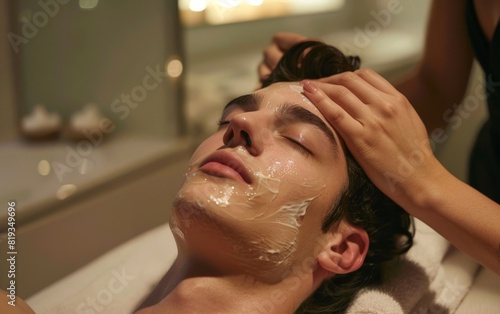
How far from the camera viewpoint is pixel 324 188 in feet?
3.15

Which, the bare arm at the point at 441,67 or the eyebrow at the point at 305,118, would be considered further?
the bare arm at the point at 441,67

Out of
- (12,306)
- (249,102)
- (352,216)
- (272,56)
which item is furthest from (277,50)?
(12,306)

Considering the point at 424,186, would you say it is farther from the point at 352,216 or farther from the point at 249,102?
the point at 249,102

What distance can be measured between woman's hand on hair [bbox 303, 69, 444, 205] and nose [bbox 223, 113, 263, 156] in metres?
0.12

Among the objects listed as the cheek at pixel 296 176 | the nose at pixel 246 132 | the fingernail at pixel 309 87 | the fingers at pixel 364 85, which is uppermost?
the fingers at pixel 364 85

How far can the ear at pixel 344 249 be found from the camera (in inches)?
39.0

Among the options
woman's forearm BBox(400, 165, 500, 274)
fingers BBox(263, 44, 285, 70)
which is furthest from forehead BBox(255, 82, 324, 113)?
fingers BBox(263, 44, 285, 70)

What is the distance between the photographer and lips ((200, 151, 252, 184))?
91 centimetres

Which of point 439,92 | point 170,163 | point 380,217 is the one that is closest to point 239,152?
point 380,217

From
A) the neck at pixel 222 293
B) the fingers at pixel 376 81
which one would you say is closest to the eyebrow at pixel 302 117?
the fingers at pixel 376 81

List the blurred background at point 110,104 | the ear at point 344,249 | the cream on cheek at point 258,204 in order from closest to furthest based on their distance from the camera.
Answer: the cream on cheek at point 258,204 < the ear at point 344,249 < the blurred background at point 110,104

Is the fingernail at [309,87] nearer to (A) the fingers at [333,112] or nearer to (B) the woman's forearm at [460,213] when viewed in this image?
(A) the fingers at [333,112]

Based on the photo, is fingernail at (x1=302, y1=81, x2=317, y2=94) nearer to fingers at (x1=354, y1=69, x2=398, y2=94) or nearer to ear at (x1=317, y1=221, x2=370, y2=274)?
fingers at (x1=354, y1=69, x2=398, y2=94)

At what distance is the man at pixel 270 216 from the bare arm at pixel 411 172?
0.06 m
